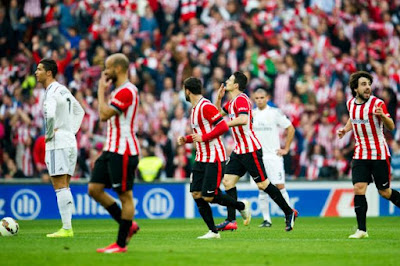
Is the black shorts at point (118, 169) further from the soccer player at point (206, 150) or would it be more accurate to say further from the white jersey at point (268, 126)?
the white jersey at point (268, 126)

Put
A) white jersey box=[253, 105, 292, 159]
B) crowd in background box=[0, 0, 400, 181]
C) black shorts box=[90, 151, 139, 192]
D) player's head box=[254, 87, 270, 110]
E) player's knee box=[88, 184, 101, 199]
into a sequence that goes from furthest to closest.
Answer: crowd in background box=[0, 0, 400, 181] < white jersey box=[253, 105, 292, 159] < player's head box=[254, 87, 270, 110] < player's knee box=[88, 184, 101, 199] < black shorts box=[90, 151, 139, 192]

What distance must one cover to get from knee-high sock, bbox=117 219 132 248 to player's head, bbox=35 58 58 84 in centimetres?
379

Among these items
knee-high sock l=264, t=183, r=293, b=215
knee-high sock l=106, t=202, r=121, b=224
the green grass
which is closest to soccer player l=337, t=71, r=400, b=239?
the green grass

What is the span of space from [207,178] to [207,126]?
2.48 feet

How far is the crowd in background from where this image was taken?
2233cm

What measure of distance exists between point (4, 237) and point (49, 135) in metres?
1.63

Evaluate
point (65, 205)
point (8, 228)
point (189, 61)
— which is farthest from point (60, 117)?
point (189, 61)

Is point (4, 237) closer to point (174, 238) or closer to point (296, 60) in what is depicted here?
point (174, 238)

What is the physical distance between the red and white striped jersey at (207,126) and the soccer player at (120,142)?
2.21m

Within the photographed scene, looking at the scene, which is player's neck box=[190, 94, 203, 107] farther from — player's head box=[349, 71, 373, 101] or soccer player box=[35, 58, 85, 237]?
player's head box=[349, 71, 373, 101]

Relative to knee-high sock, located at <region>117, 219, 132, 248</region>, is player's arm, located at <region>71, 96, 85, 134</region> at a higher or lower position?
higher

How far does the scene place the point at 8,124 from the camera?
22641 millimetres

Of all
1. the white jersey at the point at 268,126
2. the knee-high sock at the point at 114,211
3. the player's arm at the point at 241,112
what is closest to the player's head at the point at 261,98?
the white jersey at the point at 268,126

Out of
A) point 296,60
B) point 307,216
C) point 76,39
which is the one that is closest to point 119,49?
point 76,39
